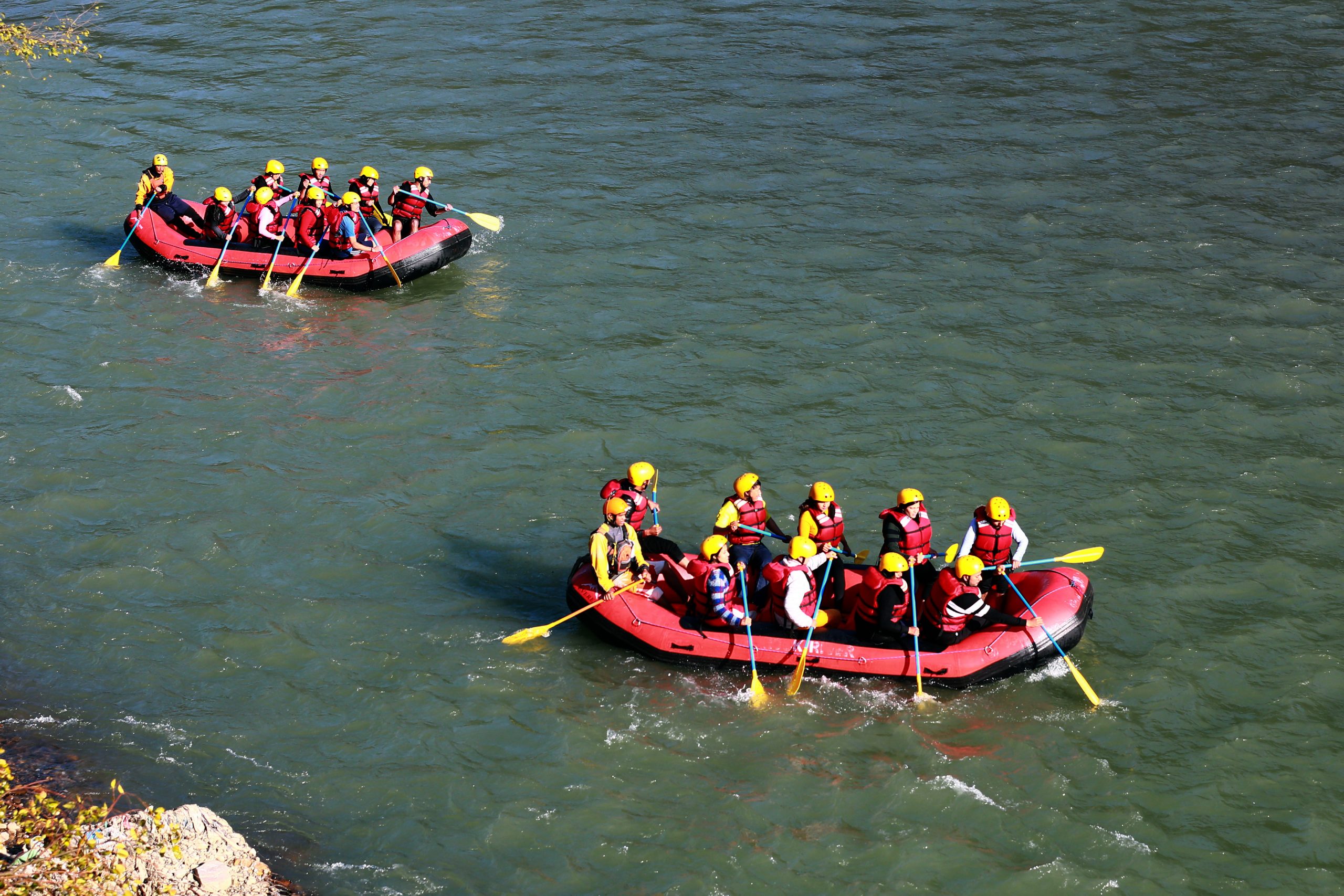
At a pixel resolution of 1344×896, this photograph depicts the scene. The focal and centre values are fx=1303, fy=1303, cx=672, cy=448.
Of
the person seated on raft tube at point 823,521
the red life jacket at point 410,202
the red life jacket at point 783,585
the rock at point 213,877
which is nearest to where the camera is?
the rock at point 213,877

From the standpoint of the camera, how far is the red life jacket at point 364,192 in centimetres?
1820

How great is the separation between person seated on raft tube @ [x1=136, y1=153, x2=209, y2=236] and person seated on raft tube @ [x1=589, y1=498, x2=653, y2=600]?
9.98 metres

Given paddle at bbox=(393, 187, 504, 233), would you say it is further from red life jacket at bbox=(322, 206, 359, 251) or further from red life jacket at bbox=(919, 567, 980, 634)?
red life jacket at bbox=(919, 567, 980, 634)

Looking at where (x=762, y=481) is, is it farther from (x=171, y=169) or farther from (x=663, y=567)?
(x=171, y=169)

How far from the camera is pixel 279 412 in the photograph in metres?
14.6

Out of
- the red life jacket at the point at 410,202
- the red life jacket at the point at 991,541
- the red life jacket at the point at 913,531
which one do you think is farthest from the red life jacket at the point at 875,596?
the red life jacket at the point at 410,202

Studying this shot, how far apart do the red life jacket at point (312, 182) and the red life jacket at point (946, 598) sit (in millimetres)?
10872

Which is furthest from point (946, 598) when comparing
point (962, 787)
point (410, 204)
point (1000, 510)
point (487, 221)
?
point (410, 204)

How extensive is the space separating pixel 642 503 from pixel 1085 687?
3990 mm

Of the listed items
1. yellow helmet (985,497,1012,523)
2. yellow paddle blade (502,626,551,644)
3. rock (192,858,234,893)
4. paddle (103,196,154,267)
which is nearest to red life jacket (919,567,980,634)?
yellow helmet (985,497,1012,523)

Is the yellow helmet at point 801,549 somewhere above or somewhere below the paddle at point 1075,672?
above

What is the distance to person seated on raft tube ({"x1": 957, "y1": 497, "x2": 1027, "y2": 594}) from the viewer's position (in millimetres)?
11008

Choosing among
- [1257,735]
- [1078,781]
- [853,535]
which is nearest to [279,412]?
[853,535]

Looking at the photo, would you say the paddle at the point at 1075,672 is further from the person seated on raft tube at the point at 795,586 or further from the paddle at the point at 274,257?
the paddle at the point at 274,257
